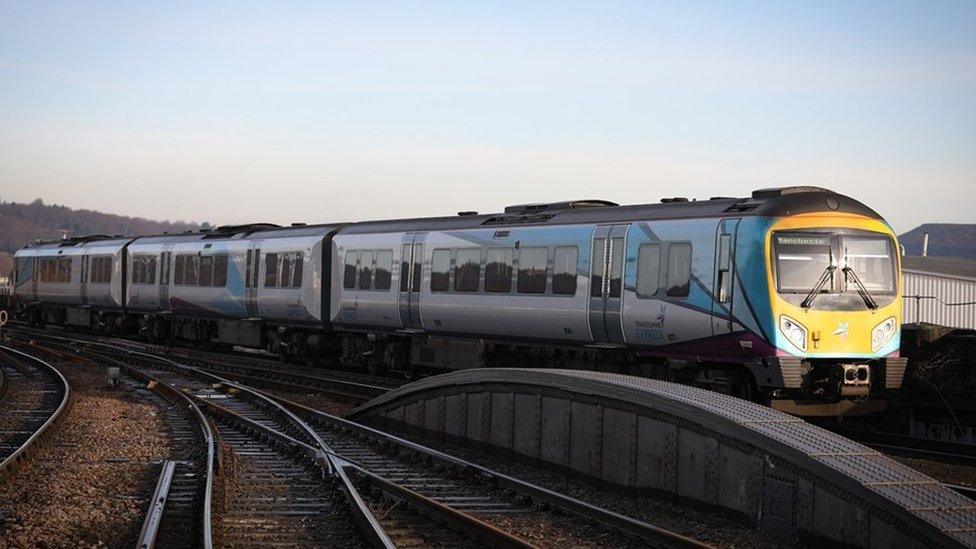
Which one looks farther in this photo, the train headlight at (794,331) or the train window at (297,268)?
the train window at (297,268)

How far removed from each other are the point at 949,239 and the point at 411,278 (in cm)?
11250

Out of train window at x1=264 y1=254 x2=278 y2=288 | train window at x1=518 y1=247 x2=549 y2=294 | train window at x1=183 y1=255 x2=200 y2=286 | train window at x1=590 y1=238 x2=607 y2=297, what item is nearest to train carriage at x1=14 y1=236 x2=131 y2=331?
train window at x1=183 y1=255 x2=200 y2=286

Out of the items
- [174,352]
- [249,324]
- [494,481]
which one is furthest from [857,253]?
[174,352]

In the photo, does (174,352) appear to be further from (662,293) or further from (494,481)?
(494,481)

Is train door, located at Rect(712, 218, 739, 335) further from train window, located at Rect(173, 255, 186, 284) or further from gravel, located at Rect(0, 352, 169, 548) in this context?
train window, located at Rect(173, 255, 186, 284)

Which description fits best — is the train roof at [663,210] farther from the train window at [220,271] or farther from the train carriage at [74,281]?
the train carriage at [74,281]

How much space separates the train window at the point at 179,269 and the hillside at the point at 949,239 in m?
95.6

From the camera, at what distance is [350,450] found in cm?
1661

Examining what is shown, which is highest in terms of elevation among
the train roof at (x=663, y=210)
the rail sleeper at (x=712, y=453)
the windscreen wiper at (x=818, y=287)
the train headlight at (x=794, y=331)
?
the train roof at (x=663, y=210)

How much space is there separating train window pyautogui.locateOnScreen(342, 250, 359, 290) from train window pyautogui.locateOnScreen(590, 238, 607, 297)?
8879mm

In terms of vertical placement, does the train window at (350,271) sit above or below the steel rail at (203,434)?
above

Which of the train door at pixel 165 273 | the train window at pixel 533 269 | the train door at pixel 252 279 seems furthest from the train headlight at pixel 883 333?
the train door at pixel 165 273

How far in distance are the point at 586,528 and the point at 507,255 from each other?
471 inches

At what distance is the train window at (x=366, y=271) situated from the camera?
27.2m
